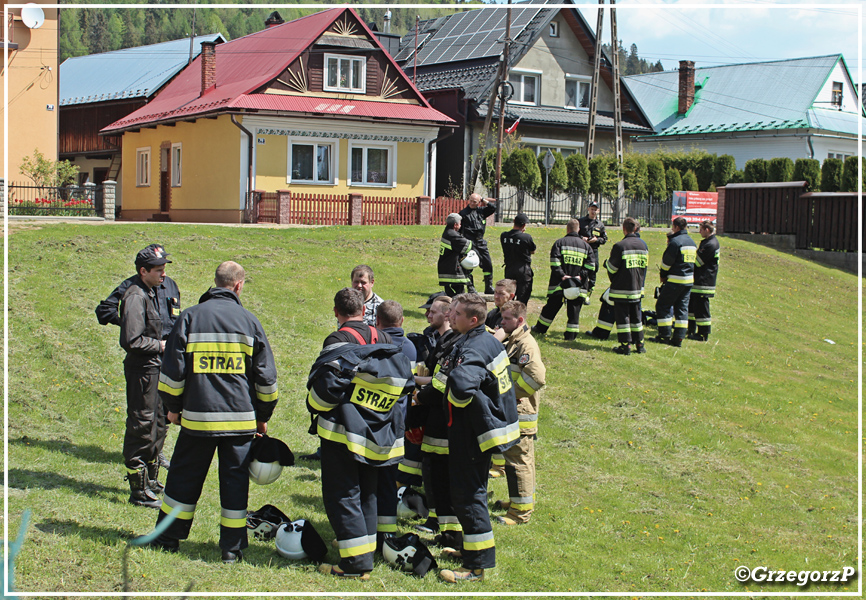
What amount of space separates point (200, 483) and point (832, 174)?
33623 mm

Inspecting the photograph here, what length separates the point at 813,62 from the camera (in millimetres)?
46406

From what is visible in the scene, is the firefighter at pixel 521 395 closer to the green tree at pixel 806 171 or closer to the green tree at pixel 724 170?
the green tree at pixel 806 171

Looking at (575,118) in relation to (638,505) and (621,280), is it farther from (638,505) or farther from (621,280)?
(638,505)

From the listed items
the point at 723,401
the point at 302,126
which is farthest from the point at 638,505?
the point at 302,126

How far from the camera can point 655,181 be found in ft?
108

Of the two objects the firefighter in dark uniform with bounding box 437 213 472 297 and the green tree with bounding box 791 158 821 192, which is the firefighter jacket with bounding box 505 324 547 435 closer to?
the firefighter in dark uniform with bounding box 437 213 472 297

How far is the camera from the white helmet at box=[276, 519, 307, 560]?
547 centimetres

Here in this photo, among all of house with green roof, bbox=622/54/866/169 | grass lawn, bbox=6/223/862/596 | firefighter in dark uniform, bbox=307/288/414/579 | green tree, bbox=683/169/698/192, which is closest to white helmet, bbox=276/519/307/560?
grass lawn, bbox=6/223/862/596

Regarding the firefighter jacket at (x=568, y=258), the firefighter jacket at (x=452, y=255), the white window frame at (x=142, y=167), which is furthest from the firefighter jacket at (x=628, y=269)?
the white window frame at (x=142, y=167)

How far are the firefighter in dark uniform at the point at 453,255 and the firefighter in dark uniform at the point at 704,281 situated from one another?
4122 mm

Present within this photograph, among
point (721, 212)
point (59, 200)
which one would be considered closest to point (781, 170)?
point (721, 212)

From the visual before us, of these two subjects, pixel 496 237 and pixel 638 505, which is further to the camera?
pixel 496 237

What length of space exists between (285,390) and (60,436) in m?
2.61

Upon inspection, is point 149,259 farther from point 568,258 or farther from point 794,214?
point 794,214
